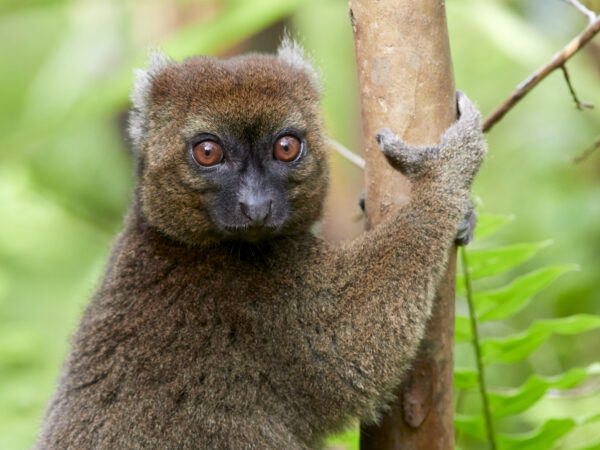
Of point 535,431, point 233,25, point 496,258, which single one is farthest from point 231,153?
point 233,25

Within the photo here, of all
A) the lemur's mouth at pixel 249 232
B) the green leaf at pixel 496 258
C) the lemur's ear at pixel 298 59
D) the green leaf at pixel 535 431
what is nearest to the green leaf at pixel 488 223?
the green leaf at pixel 496 258

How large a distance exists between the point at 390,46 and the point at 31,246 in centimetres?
616

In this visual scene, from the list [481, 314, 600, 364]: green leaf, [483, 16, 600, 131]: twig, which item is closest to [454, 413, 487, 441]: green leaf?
[481, 314, 600, 364]: green leaf

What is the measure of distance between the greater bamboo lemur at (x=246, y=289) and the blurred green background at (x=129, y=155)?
1.25m

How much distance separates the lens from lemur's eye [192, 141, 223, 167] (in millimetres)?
4398

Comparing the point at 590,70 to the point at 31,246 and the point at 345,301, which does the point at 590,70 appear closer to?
the point at 345,301

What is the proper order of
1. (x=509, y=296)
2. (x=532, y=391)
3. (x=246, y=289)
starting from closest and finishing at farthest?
(x=532, y=391)
(x=246, y=289)
(x=509, y=296)

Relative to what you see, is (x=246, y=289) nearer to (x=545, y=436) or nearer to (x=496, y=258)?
(x=496, y=258)

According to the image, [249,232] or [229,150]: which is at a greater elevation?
[229,150]

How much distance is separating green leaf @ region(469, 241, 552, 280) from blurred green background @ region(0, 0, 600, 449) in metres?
0.93

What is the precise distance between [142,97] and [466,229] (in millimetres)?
2202

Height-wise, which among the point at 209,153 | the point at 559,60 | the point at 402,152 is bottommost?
the point at 209,153

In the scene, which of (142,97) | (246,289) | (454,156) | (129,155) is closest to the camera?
(454,156)

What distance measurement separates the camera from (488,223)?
4605mm
